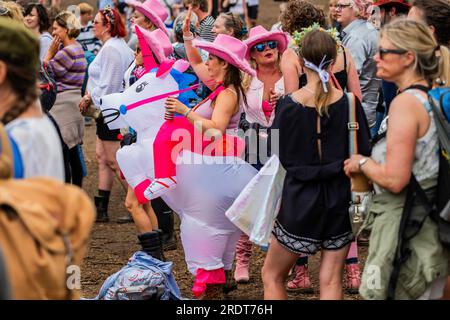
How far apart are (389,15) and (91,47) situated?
5.74 m

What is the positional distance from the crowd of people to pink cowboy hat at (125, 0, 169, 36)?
18 mm

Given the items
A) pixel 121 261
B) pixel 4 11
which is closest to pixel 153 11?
pixel 4 11

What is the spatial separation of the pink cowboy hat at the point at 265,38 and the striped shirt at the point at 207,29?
1.39m

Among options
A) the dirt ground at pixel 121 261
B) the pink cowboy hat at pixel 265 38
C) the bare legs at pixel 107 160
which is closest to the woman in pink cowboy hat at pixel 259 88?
the pink cowboy hat at pixel 265 38

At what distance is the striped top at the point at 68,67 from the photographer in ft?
27.2

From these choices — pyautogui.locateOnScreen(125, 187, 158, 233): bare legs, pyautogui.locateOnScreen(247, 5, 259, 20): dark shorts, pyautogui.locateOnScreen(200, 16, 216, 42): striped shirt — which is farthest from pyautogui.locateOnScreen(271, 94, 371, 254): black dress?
pyautogui.locateOnScreen(247, 5, 259, 20): dark shorts

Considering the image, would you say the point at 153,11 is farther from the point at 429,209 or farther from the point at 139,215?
the point at 429,209

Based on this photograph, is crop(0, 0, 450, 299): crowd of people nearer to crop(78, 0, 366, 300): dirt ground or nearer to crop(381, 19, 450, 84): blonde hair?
crop(381, 19, 450, 84): blonde hair

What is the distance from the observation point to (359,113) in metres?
5.04

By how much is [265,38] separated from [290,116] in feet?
5.52

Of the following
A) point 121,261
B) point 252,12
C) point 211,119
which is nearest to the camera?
point 211,119

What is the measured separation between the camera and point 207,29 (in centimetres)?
852

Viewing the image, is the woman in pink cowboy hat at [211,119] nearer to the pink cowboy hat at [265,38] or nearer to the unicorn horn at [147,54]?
the pink cowboy hat at [265,38]
